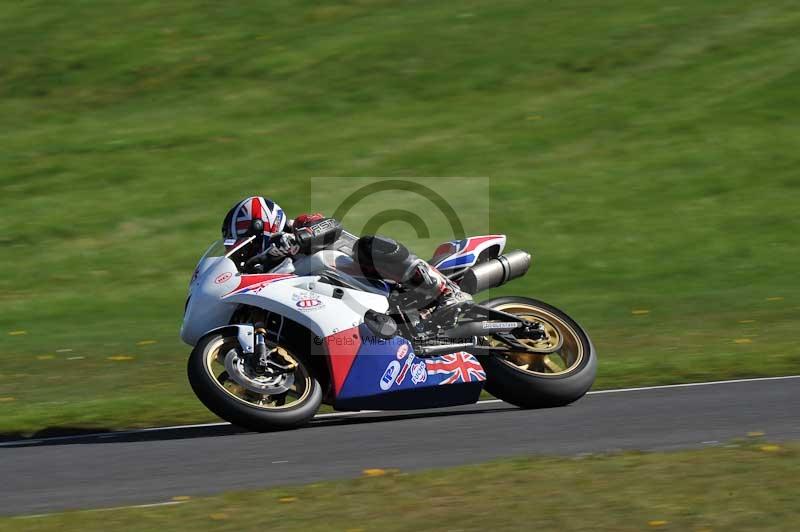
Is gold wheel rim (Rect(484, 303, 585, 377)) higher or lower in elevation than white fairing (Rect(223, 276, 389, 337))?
lower

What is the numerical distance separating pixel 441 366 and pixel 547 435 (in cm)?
103

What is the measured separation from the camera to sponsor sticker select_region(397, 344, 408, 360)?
8.27 meters

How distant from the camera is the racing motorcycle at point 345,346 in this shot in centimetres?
798

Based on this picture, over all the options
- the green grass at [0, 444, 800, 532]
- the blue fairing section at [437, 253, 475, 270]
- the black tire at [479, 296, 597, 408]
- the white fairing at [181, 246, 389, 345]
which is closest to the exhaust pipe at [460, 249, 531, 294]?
the blue fairing section at [437, 253, 475, 270]

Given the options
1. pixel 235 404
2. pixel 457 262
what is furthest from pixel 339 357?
pixel 457 262

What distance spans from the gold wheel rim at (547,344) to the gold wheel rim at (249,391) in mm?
1363

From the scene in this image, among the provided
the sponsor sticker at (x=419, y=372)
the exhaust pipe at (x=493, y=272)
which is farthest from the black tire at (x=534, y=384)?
the exhaust pipe at (x=493, y=272)

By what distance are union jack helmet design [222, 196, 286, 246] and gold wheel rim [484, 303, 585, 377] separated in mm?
1655

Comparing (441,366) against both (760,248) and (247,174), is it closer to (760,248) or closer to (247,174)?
(760,248)

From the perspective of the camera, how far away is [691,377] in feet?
33.1

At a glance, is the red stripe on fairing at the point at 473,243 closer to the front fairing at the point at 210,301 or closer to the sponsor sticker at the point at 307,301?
the sponsor sticker at the point at 307,301

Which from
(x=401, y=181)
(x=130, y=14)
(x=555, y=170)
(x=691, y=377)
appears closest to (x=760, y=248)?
(x=555, y=170)

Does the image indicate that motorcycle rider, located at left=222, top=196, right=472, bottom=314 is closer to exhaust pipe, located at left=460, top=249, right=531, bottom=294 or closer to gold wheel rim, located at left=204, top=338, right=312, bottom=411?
exhaust pipe, located at left=460, top=249, right=531, bottom=294

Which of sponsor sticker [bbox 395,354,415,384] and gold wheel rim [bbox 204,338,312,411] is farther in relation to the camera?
sponsor sticker [bbox 395,354,415,384]
